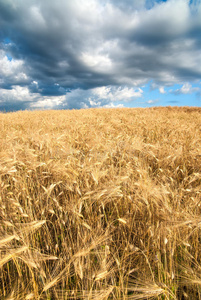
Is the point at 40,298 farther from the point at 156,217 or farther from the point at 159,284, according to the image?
the point at 156,217

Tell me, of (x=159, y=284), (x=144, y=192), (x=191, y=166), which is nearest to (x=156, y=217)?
(x=144, y=192)

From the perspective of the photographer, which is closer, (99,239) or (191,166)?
(99,239)

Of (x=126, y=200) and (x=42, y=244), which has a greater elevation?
(x=126, y=200)

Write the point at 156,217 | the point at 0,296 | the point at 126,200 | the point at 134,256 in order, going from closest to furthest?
the point at 0,296 < the point at 134,256 < the point at 156,217 < the point at 126,200

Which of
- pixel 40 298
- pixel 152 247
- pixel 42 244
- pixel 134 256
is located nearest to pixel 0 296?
pixel 40 298

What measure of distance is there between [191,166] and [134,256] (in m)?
1.80

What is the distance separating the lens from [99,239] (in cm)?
115

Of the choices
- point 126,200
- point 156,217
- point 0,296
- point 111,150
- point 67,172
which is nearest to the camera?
point 0,296

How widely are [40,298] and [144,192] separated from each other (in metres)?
1.01

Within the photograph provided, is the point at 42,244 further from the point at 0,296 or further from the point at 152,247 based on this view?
the point at 152,247

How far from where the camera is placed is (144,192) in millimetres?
1422

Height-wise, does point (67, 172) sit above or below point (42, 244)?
above

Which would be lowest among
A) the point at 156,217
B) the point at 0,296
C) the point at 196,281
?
the point at 0,296

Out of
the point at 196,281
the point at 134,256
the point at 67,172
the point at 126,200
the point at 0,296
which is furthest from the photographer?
the point at 67,172
